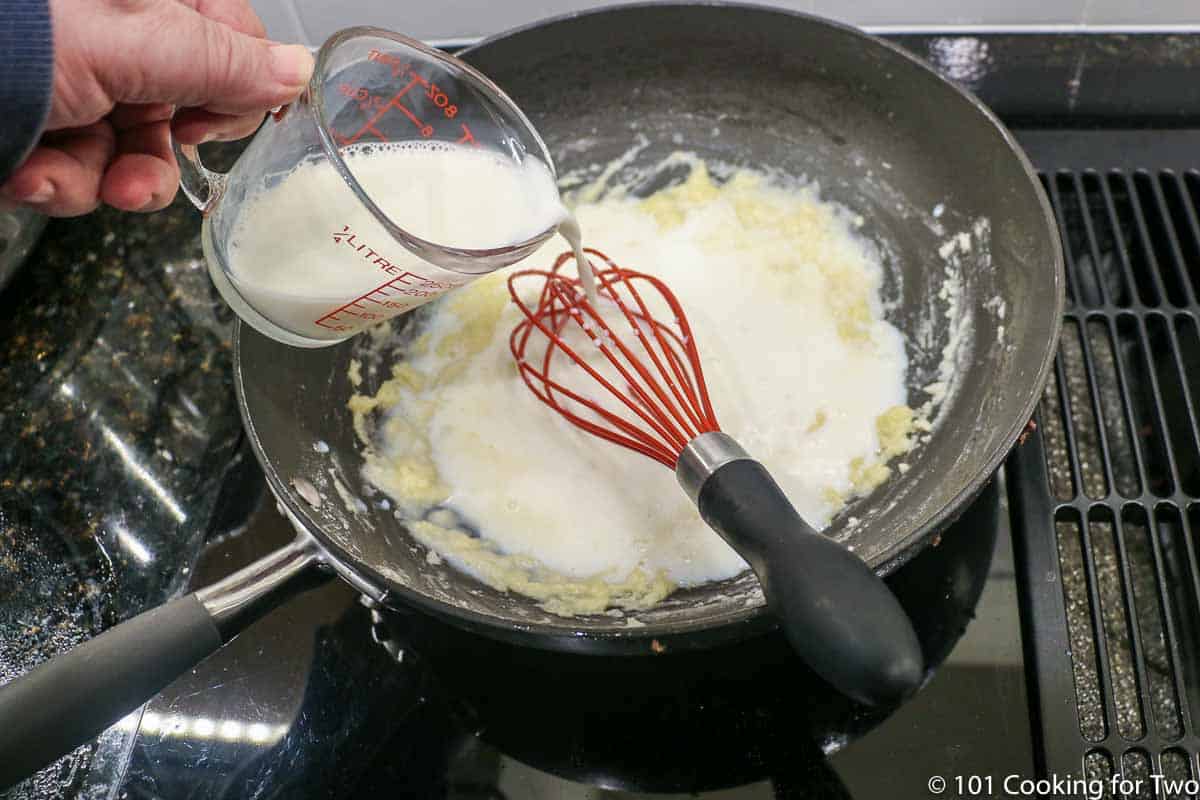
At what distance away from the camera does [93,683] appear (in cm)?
55

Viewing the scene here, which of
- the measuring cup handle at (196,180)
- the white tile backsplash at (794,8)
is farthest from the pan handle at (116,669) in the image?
the white tile backsplash at (794,8)

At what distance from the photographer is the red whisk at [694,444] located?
49 cm

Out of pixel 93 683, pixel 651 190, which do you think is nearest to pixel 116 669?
pixel 93 683

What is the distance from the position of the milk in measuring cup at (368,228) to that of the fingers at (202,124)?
8cm

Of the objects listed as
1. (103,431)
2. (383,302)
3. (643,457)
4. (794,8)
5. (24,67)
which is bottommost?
(103,431)

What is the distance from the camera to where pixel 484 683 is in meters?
0.71

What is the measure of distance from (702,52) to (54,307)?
0.69 m

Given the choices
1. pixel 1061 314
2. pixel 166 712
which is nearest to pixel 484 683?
pixel 166 712

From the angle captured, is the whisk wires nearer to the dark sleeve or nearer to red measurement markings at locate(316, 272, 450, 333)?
red measurement markings at locate(316, 272, 450, 333)

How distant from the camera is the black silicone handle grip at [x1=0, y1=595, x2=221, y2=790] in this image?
53cm

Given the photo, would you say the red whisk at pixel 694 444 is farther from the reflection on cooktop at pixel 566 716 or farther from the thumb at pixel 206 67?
the thumb at pixel 206 67

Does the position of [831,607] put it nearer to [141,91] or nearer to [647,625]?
[647,625]

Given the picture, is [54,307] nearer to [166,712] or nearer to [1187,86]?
[166,712]

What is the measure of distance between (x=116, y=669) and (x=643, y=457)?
1.35 ft
